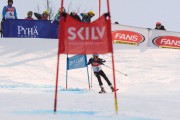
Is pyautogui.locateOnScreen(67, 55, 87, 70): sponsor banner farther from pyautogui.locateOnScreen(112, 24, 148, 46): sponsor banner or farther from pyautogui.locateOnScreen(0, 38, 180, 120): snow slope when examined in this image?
pyautogui.locateOnScreen(112, 24, 148, 46): sponsor banner

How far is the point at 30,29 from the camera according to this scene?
63.0 feet

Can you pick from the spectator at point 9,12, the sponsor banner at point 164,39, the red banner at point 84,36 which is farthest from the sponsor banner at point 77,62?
the sponsor banner at point 164,39

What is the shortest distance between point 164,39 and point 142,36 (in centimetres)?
117

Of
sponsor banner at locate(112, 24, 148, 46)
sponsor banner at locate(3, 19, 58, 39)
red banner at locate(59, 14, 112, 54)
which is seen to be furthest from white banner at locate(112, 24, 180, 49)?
red banner at locate(59, 14, 112, 54)

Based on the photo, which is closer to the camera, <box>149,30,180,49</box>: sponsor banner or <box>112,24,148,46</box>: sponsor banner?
<box>112,24,148,46</box>: sponsor banner

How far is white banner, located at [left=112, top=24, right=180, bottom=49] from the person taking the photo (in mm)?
20922

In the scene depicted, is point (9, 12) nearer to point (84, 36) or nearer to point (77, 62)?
point (77, 62)

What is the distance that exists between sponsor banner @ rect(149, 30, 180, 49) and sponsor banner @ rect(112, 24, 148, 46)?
12.5 inches

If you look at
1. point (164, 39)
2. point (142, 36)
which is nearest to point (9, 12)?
point (142, 36)

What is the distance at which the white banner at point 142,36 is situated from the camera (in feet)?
68.6

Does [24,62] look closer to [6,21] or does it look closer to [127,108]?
[6,21]

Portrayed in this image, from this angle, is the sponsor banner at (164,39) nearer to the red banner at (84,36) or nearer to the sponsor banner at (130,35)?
the sponsor banner at (130,35)

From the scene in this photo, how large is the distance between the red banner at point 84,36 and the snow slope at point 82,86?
43.5 inches

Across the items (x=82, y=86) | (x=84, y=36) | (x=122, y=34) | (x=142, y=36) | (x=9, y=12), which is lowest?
(x=82, y=86)
